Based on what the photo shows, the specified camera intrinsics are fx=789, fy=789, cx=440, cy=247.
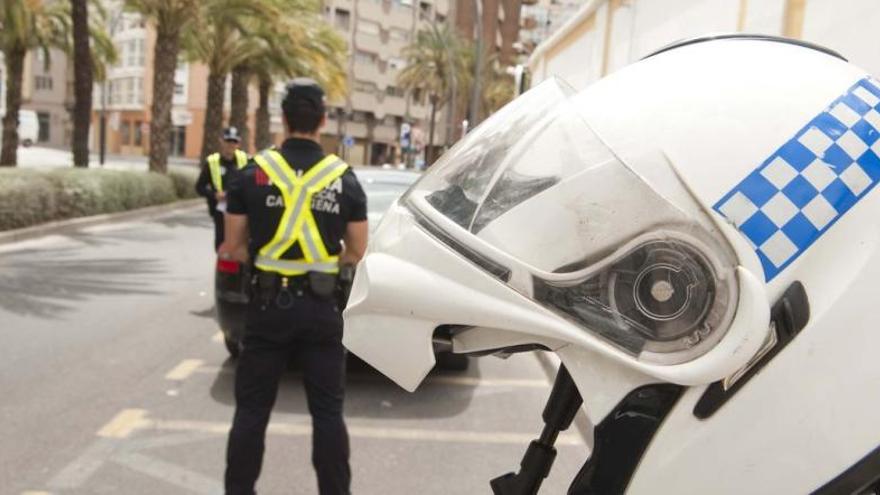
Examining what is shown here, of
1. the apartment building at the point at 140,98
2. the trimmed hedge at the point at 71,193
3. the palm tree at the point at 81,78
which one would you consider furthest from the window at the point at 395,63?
the palm tree at the point at 81,78

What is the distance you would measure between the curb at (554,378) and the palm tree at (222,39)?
48.5 feet

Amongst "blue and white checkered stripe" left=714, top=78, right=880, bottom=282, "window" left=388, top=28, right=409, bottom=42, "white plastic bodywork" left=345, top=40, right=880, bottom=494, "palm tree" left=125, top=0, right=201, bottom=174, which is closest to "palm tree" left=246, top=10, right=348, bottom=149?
"palm tree" left=125, top=0, right=201, bottom=174

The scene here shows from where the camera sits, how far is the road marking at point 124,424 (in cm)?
424

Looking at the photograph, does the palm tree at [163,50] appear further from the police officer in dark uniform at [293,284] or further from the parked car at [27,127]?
the parked car at [27,127]

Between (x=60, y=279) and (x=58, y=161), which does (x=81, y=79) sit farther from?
(x=58, y=161)

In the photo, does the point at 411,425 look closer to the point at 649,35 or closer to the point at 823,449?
the point at 823,449

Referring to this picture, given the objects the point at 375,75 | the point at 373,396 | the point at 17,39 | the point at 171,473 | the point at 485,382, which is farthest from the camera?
the point at 375,75

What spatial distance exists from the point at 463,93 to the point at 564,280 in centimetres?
4681

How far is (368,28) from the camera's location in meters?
62.4

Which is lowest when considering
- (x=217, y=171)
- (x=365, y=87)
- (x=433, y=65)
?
(x=217, y=171)

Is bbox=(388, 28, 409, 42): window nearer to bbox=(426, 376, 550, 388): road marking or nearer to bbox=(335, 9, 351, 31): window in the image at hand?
bbox=(335, 9, 351, 31): window

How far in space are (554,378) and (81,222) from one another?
39.2 feet

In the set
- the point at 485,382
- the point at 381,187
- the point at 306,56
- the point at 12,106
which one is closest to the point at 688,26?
the point at 381,187

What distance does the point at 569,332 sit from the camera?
113 cm
